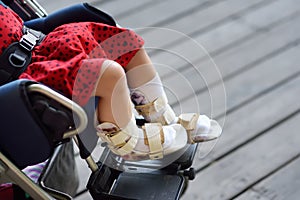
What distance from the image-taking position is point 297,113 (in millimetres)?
1831

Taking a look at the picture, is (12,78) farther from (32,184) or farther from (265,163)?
(265,163)

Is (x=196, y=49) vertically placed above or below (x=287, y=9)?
above

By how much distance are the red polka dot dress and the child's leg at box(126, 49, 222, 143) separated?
0.03 metres

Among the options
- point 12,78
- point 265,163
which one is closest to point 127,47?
point 12,78

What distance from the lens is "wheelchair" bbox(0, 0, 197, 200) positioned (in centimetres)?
108

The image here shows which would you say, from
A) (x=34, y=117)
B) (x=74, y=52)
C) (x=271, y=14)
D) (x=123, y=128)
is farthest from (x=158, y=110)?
(x=271, y=14)

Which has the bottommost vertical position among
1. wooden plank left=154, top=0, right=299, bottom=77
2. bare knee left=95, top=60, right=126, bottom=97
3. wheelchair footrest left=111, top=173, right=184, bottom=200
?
wooden plank left=154, top=0, right=299, bottom=77

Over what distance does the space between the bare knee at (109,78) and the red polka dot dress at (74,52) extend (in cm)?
2

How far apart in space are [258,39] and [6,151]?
4.13 feet

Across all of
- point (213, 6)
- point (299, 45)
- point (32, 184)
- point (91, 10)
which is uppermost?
point (91, 10)

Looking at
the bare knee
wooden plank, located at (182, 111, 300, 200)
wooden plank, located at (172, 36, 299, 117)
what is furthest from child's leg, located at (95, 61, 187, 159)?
wooden plank, located at (172, 36, 299, 117)

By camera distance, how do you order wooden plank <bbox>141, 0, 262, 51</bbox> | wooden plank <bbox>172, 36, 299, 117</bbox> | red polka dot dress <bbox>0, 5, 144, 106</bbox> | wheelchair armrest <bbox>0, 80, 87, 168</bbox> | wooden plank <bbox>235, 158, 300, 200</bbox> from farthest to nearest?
wooden plank <bbox>141, 0, 262, 51</bbox>, wooden plank <bbox>172, 36, 299, 117</bbox>, wooden plank <bbox>235, 158, 300, 200</bbox>, red polka dot dress <bbox>0, 5, 144, 106</bbox>, wheelchair armrest <bbox>0, 80, 87, 168</bbox>

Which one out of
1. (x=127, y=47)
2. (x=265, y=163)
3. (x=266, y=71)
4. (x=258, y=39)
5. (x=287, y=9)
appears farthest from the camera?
(x=287, y=9)

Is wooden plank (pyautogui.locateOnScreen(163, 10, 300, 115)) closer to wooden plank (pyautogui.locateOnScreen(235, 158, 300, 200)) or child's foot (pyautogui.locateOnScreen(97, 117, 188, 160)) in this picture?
wooden plank (pyautogui.locateOnScreen(235, 158, 300, 200))
